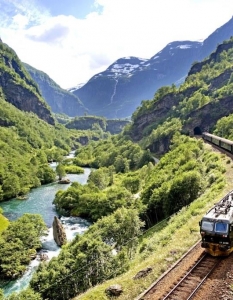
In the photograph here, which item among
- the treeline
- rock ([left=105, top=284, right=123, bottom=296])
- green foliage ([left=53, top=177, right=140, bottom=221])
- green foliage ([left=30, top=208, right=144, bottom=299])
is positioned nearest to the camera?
rock ([left=105, top=284, right=123, bottom=296])

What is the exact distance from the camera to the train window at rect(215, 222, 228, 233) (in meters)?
25.5

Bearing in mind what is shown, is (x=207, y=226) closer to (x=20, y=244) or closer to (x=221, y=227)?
(x=221, y=227)

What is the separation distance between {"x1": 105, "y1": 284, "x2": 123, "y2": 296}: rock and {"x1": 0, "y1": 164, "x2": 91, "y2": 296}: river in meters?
31.8

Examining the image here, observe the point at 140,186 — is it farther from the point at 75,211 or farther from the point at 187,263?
the point at 187,263

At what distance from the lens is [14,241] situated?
64.0 m

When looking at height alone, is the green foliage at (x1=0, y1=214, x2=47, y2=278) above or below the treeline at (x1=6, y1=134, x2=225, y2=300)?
below

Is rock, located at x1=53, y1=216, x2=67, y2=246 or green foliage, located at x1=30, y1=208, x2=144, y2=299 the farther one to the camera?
rock, located at x1=53, y1=216, x2=67, y2=246

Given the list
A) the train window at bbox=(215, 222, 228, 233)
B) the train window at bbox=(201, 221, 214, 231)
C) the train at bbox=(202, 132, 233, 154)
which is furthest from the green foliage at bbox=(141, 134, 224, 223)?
the train window at bbox=(215, 222, 228, 233)

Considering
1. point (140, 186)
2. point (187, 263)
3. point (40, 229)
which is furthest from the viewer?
point (140, 186)

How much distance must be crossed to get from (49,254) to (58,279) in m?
24.3

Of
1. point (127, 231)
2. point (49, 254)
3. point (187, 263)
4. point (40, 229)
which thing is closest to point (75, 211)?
point (40, 229)

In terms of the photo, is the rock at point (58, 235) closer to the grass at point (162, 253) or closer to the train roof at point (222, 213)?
the grass at point (162, 253)

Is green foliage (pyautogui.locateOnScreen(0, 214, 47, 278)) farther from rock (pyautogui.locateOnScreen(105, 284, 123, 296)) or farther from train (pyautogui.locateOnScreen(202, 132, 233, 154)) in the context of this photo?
train (pyautogui.locateOnScreen(202, 132, 233, 154))

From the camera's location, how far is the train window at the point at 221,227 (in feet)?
83.8
